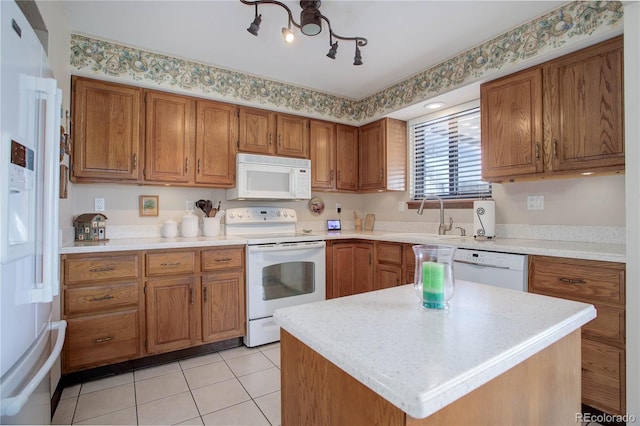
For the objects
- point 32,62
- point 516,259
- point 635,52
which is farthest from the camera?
point 516,259

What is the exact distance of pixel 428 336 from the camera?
0.72 m

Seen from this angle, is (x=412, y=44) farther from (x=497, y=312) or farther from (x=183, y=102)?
(x=497, y=312)

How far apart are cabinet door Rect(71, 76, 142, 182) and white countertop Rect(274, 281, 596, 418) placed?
7.56 feet

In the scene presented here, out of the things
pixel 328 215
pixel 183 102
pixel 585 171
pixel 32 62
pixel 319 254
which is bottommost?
pixel 319 254

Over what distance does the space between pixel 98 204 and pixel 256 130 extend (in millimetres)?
1520

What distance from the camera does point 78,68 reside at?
2.36 m

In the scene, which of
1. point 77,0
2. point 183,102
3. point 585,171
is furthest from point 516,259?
point 77,0

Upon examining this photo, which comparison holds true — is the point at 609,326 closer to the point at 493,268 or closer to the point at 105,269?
the point at 493,268

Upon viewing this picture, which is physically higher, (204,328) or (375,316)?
(375,316)

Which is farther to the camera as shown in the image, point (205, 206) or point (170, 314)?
point (205, 206)

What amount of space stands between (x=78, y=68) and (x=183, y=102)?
743 mm

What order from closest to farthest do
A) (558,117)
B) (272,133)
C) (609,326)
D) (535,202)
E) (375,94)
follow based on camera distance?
(609,326), (558,117), (535,202), (272,133), (375,94)

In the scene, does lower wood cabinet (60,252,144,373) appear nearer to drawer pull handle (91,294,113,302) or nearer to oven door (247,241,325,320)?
drawer pull handle (91,294,113,302)

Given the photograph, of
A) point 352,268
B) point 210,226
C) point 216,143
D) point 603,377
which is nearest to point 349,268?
point 352,268
